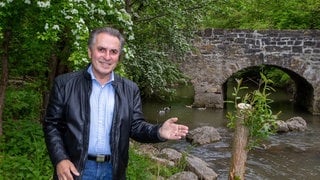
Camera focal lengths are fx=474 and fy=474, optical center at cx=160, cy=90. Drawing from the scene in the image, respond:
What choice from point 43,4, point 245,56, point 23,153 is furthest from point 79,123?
point 245,56

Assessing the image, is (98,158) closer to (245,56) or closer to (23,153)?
(23,153)

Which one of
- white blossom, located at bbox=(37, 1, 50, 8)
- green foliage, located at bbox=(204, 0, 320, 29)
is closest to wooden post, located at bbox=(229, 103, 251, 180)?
white blossom, located at bbox=(37, 1, 50, 8)

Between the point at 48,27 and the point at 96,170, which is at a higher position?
the point at 48,27

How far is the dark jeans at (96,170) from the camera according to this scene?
2.66 meters

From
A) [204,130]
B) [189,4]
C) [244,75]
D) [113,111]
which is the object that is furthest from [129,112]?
[244,75]

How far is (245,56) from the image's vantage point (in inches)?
609

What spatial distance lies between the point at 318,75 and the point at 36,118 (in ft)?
35.8

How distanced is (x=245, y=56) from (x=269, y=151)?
5.68 meters

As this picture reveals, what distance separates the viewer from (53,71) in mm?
7156

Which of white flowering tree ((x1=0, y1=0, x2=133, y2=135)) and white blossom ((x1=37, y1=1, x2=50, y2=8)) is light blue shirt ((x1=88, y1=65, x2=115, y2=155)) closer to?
white flowering tree ((x1=0, y1=0, x2=133, y2=135))

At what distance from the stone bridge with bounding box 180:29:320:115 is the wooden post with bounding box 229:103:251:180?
11.1m

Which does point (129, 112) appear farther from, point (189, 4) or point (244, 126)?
point (189, 4)

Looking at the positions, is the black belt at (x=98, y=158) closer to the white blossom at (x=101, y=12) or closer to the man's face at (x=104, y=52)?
the man's face at (x=104, y=52)

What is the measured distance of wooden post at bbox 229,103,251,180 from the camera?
13.7 ft
